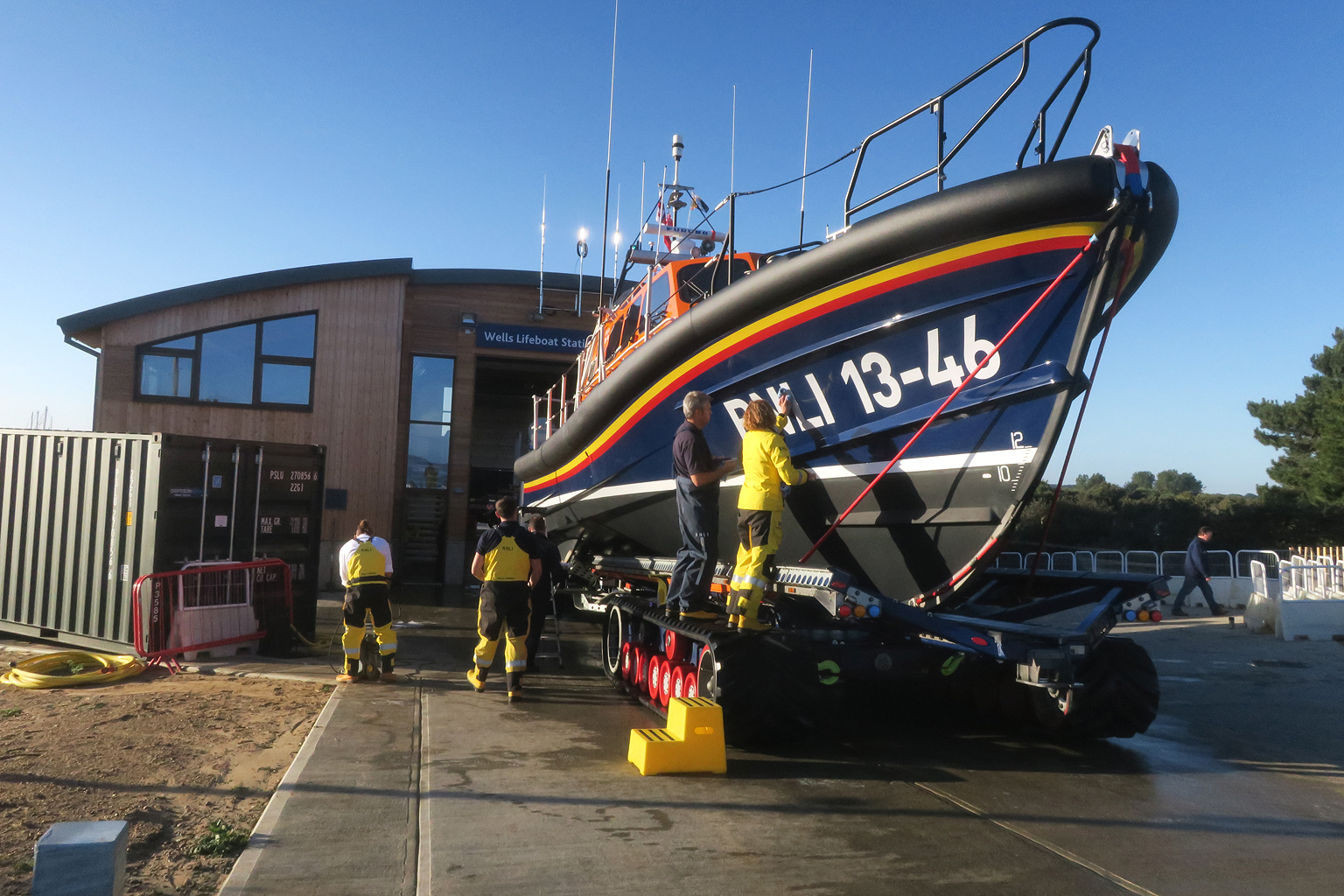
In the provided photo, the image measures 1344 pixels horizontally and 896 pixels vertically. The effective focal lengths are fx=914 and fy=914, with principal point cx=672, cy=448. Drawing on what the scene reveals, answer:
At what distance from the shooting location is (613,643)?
7.16m

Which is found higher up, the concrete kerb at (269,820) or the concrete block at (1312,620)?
the concrete block at (1312,620)

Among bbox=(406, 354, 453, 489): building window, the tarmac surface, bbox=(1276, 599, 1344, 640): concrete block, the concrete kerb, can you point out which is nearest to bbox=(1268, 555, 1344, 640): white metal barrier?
bbox=(1276, 599, 1344, 640): concrete block

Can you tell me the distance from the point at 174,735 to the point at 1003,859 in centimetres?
420

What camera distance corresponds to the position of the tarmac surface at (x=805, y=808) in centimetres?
304

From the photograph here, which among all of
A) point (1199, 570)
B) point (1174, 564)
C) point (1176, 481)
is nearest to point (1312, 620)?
point (1199, 570)

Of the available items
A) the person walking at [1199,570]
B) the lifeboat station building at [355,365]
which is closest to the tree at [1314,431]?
the person walking at [1199,570]

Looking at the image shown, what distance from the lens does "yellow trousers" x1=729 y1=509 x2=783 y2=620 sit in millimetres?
4797

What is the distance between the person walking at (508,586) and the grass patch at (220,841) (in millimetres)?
2777

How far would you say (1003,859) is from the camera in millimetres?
3246

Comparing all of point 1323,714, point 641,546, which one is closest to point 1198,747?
point 1323,714

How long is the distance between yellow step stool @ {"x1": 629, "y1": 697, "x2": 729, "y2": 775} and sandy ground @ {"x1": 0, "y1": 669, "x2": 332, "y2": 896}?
5.46 ft

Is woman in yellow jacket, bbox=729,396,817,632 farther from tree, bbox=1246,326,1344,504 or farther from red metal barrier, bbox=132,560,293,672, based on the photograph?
A: tree, bbox=1246,326,1344,504

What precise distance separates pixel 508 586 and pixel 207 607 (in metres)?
3.10

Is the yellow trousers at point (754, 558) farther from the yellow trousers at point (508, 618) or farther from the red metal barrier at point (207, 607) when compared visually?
the red metal barrier at point (207, 607)
